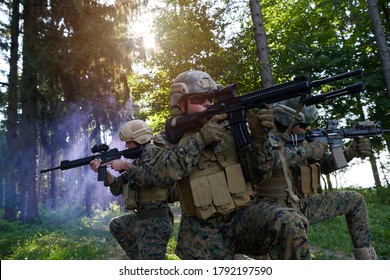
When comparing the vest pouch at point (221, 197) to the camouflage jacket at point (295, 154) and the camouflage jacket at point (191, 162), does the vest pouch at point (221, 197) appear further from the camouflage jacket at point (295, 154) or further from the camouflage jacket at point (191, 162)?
the camouflage jacket at point (295, 154)

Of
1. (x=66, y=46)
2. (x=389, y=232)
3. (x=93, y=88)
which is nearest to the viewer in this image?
(x=389, y=232)

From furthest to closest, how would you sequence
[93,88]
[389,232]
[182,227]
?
1. [93,88]
2. [389,232]
3. [182,227]

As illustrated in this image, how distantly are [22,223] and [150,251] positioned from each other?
1014cm

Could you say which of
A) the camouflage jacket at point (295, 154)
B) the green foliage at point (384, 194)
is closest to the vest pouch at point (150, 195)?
the camouflage jacket at point (295, 154)

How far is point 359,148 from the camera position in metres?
4.69

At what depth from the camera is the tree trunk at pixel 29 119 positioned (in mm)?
12062

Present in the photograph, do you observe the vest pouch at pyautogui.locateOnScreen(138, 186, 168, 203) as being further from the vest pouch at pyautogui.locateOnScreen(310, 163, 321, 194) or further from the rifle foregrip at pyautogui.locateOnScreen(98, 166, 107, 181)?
the vest pouch at pyautogui.locateOnScreen(310, 163, 321, 194)

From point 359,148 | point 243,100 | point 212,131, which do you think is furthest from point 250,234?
point 359,148

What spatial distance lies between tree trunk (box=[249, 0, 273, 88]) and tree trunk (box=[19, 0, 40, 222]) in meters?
7.55

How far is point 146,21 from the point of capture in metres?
13.1

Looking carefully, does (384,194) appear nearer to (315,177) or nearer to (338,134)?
(338,134)

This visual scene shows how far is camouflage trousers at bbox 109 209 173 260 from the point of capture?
13.5 feet
